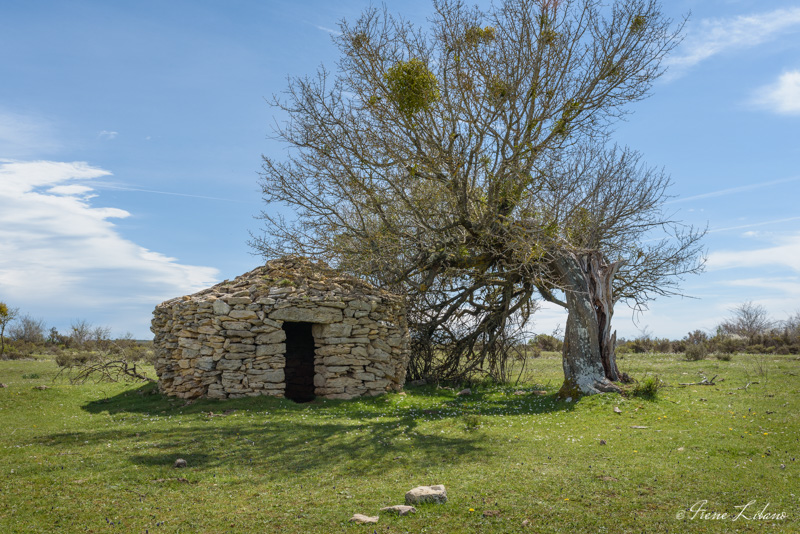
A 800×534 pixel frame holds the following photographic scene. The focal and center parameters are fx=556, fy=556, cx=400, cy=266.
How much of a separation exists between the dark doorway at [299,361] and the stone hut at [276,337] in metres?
1.23

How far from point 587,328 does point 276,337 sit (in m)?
8.44

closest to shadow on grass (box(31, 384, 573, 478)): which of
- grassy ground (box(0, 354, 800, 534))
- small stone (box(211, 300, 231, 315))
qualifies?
grassy ground (box(0, 354, 800, 534))

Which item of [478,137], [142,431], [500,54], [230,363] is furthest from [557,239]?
[142,431]

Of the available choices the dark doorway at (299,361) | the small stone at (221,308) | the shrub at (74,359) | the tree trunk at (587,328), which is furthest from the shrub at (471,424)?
the shrub at (74,359)

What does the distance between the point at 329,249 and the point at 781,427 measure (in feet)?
36.4

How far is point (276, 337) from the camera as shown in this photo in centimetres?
1406

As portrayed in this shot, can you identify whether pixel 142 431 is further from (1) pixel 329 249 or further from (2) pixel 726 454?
(2) pixel 726 454

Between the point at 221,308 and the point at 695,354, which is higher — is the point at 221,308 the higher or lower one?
the higher one

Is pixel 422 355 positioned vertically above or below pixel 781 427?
above

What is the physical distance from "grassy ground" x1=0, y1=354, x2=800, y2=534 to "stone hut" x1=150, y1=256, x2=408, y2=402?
697 mm

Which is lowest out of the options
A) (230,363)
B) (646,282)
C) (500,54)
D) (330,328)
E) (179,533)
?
(179,533)

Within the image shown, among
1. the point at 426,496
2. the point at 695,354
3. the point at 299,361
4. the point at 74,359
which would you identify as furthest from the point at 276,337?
the point at 695,354

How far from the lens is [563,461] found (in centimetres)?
909

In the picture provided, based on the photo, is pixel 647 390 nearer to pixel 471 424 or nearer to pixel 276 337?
pixel 471 424
